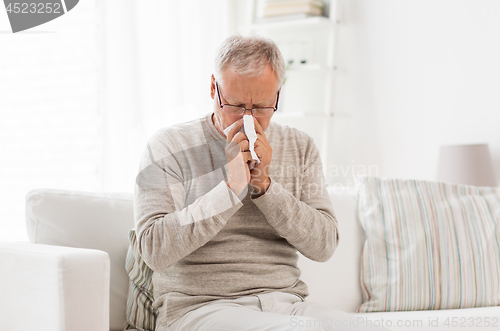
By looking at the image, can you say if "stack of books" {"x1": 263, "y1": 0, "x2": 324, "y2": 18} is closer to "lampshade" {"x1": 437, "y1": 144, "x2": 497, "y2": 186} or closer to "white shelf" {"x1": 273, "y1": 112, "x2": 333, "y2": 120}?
"white shelf" {"x1": 273, "y1": 112, "x2": 333, "y2": 120}

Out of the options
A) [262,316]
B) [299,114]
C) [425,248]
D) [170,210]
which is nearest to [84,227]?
[170,210]

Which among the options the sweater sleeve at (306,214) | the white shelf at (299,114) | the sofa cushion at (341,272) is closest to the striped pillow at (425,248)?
the sofa cushion at (341,272)

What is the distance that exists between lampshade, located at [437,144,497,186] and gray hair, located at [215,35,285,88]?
143cm

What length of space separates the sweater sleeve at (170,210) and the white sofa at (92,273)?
0.38ft

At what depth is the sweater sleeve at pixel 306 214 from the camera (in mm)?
1147

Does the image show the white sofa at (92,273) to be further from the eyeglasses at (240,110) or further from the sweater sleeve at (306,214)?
the eyeglasses at (240,110)

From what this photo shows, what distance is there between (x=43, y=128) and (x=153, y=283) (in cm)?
125

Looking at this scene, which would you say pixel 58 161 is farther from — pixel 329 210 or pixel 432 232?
pixel 432 232

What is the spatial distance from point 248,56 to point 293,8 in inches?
70.6

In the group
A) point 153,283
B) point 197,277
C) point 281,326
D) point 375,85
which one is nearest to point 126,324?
point 153,283

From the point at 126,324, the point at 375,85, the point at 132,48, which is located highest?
the point at 132,48

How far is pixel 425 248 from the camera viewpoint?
1.58m

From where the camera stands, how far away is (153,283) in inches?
48.1

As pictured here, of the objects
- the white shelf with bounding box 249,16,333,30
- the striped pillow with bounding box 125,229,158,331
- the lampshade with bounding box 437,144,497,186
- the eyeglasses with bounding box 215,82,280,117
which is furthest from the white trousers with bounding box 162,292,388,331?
the white shelf with bounding box 249,16,333,30
